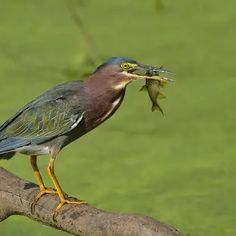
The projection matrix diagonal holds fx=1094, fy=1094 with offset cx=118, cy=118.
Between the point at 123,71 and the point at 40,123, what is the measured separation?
0.85ft

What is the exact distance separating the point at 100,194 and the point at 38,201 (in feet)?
2.68

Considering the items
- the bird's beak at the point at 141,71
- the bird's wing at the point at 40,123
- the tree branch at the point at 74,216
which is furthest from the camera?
the bird's wing at the point at 40,123

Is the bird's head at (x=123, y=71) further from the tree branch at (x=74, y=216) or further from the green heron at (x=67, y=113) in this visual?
the tree branch at (x=74, y=216)

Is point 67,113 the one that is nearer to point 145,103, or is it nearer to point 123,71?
point 123,71

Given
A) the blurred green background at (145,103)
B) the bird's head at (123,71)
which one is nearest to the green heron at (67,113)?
the bird's head at (123,71)

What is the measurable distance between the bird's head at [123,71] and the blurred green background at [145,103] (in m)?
0.80

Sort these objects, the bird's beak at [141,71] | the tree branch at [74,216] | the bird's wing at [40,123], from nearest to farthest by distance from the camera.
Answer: the tree branch at [74,216], the bird's beak at [141,71], the bird's wing at [40,123]

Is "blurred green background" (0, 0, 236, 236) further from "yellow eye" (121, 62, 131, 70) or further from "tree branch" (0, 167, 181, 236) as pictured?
"yellow eye" (121, 62, 131, 70)

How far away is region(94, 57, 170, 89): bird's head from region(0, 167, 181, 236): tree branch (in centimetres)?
28

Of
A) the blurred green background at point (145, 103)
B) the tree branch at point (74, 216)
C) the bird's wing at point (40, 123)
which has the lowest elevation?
the tree branch at point (74, 216)

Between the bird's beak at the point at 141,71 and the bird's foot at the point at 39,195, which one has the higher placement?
the bird's beak at the point at 141,71

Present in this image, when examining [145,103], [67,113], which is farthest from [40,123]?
[145,103]

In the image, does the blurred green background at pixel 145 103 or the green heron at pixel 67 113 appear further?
the blurred green background at pixel 145 103

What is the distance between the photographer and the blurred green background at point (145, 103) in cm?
320
